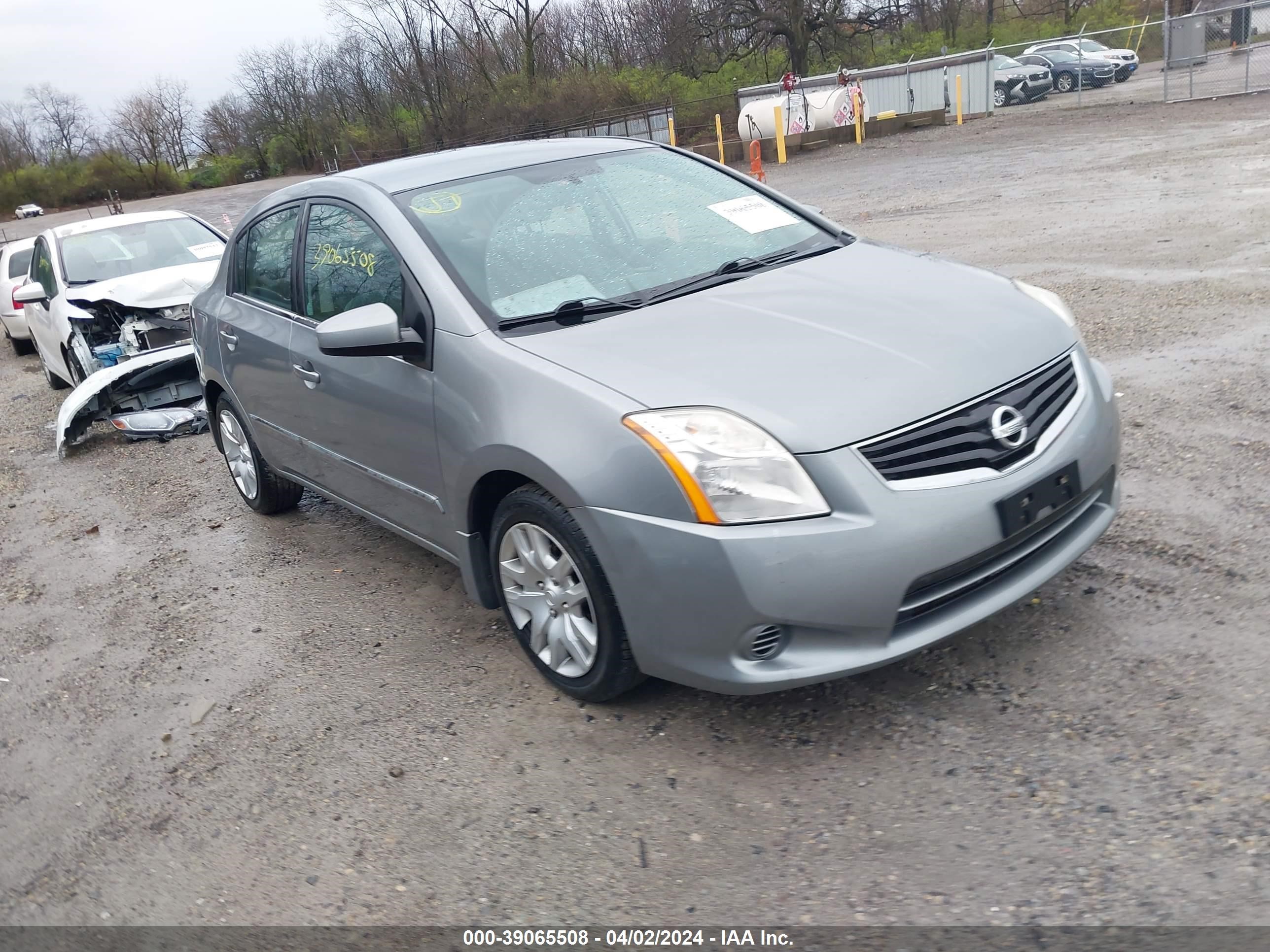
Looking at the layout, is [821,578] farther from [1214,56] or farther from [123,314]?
[1214,56]

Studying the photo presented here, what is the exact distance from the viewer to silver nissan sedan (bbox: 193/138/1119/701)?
114 inches

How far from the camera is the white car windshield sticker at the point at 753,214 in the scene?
435 cm

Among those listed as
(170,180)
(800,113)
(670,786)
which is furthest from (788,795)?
(170,180)

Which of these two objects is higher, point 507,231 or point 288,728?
point 507,231

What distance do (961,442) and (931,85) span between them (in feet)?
93.2

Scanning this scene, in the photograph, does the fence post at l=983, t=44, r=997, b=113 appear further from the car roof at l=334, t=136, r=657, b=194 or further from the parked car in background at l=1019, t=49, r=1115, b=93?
the car roof at l=334, t=136, r=657, b=194

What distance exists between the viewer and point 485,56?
163 ft

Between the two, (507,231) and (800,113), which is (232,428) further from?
(800,113)

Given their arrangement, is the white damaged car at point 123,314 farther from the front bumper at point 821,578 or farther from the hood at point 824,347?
the front bumper at point 821,578

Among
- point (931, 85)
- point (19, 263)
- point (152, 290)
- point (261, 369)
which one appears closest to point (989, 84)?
point (931, 85)

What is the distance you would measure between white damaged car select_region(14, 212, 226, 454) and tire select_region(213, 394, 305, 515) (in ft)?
8.18

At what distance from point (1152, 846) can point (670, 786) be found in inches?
48.8

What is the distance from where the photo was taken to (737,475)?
9.55ft

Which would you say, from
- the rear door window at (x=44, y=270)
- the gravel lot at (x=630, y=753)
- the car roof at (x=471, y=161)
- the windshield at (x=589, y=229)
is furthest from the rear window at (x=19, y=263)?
the windshield at (x=589, y=229)
